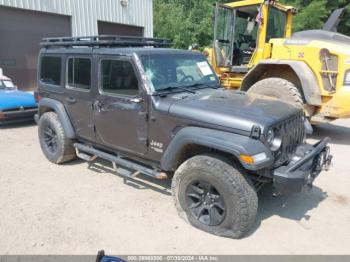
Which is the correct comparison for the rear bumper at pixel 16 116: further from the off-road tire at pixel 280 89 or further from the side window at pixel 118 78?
Answer: the off-road tire at pixel 280 89

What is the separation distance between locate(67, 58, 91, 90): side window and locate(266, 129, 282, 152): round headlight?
2.58 metres

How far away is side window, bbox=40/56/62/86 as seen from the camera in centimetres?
509

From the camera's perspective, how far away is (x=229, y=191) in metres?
3.15

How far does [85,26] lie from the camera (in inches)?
526

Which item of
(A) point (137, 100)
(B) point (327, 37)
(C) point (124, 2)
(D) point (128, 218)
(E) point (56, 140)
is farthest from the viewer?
(C) point (124, 2)

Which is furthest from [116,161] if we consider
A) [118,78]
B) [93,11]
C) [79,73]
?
[93,11]

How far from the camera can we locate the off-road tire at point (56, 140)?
5.05 m

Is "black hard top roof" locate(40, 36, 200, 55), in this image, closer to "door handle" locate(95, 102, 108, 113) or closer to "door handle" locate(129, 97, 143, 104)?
"door handle" locate(129, 97, 143, 104)

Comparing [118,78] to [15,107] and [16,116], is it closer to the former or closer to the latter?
[16,116]

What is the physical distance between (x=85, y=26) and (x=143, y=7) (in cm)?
372

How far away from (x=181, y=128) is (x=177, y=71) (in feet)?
3.42

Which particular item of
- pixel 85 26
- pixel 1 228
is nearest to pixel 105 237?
pixel 1 228

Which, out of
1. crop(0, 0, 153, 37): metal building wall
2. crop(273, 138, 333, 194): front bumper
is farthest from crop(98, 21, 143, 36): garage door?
crop(273, 138, 333, 194): front bumper

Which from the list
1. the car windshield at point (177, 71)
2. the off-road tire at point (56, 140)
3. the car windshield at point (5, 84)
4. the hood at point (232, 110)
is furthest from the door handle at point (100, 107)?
the car windshield at point (5, 84)
